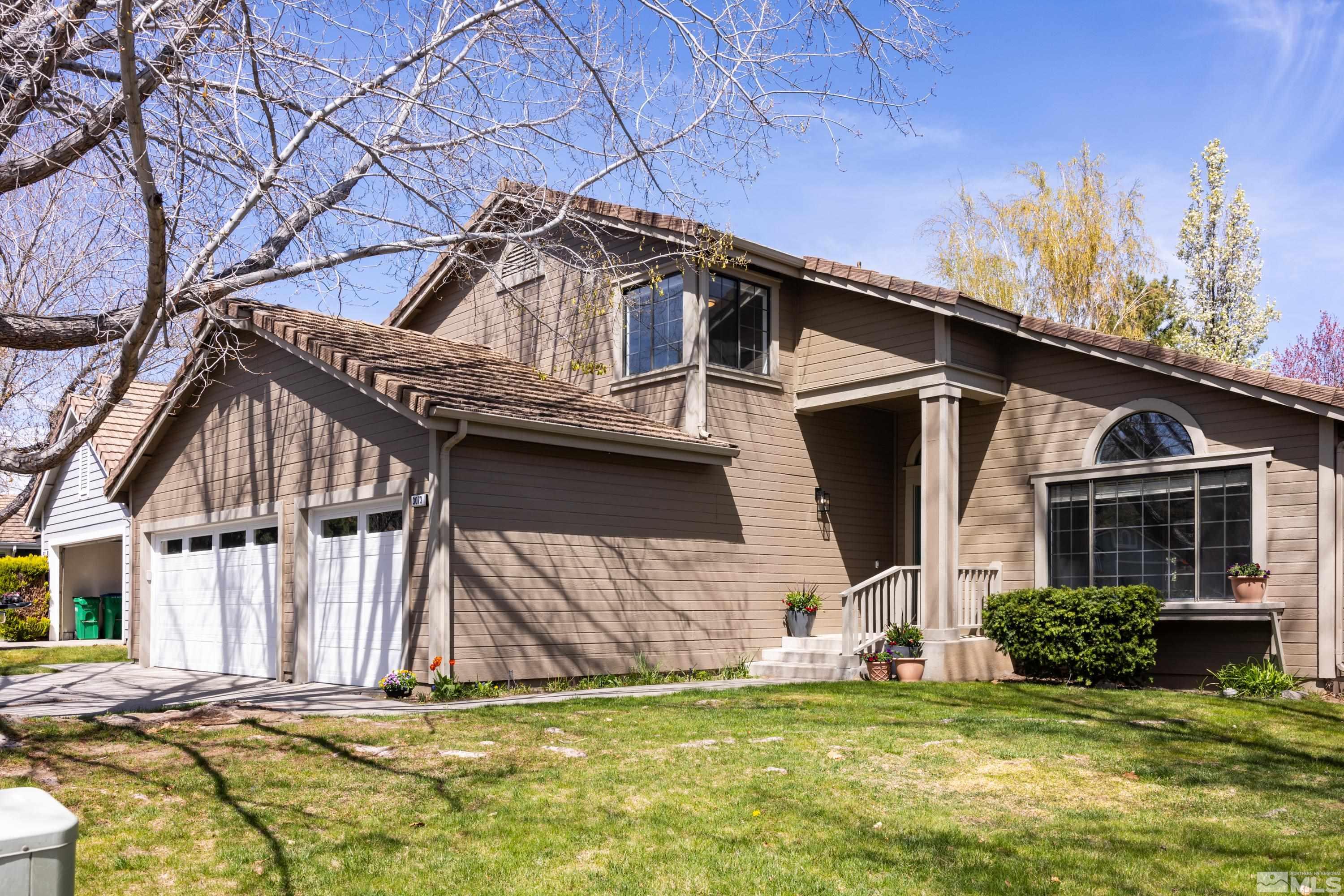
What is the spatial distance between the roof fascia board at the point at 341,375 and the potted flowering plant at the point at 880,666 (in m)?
5.55

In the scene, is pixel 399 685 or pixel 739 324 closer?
pixel 399 685

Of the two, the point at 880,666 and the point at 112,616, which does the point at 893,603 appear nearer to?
the point at 880,666

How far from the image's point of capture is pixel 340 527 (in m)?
13.1

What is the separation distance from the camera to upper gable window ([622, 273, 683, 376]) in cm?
1449

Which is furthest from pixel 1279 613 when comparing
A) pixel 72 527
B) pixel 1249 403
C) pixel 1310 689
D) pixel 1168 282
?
pixel 72 527

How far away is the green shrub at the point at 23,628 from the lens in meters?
23.1

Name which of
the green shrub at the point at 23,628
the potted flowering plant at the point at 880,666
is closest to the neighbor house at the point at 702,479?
the potted flowering plant at the point at 880,666

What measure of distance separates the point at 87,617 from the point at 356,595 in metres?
14.4

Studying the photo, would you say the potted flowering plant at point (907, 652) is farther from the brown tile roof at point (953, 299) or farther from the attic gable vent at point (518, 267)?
the attic gable vent at point (518, 267)

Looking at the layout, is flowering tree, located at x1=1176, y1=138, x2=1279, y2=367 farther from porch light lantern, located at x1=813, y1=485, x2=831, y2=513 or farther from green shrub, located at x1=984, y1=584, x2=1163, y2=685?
green shrub, located at x1=984, y1=584, x2=1163, y2=685

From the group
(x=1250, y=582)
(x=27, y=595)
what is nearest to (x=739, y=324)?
(x=1250, y=582)

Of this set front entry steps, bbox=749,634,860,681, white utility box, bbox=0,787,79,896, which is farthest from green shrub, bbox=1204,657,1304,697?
white utility box, bbox=0,787,79,896

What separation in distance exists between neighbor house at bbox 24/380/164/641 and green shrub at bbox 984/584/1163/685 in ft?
53.6

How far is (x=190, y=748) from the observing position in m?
7.67
